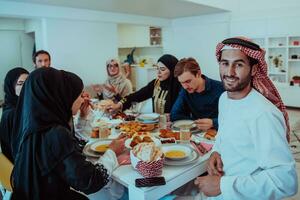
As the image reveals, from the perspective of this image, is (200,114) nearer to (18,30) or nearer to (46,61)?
(46,61)

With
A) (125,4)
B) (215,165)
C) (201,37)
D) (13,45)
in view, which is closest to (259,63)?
(215,165)

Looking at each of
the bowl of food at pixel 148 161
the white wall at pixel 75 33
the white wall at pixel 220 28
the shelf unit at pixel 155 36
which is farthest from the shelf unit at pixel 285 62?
the bowl of food at pixel 148 161

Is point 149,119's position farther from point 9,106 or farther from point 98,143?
point 9,106

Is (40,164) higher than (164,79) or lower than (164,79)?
lower

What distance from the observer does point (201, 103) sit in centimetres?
223

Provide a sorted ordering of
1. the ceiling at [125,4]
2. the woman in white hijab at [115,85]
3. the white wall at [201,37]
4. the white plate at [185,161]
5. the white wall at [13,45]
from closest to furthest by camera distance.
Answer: the white plate at [185,161], the woman in white hijab at [115,85], the ceiling at [125,4], the white wall at [13,45], the white wall at [201,37]

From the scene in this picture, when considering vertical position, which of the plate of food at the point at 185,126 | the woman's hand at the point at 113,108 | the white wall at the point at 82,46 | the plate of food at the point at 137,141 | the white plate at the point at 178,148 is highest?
the white wall at the point at 82,46

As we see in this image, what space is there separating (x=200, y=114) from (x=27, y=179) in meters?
1.44

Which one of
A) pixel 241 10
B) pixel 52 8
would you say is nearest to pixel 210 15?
pixel 241 10

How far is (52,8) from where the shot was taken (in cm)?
457

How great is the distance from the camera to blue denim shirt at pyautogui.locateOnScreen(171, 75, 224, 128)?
2189mm

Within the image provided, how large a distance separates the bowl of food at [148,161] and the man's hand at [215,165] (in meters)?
0.26

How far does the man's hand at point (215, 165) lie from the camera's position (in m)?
1.32

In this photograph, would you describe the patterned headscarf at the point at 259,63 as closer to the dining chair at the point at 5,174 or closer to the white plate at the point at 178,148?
the white plate at the point at 178,148
